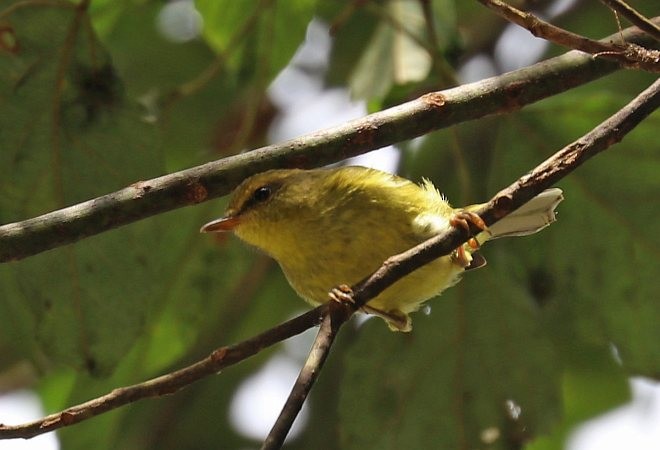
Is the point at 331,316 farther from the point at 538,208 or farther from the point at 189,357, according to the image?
the point at 189,357

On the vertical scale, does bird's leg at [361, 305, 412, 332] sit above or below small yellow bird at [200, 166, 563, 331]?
below

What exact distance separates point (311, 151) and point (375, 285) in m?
0.27

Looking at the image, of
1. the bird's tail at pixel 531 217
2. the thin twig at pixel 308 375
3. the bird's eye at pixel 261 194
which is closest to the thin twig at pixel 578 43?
the thin twig at pixel 308 375

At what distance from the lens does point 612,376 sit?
3434 mm

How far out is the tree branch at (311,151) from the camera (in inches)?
58.3

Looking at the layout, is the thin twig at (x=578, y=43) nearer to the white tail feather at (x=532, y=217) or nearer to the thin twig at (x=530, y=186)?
the thin twig at (x=530, y=186)

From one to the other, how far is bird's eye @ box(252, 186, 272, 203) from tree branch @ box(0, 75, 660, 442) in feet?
3.52

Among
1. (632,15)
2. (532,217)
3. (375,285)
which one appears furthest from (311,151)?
(532,217)

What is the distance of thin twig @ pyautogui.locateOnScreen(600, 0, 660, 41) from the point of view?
1445 millimetres

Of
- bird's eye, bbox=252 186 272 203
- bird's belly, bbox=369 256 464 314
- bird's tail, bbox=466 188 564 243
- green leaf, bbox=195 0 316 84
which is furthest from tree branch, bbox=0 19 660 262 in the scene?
green leaf, bbox=195 0 316 84

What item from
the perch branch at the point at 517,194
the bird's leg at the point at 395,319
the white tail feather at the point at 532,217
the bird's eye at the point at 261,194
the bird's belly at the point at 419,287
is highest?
the bird's eye at the point at 261,194

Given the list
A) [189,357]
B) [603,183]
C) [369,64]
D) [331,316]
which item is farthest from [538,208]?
[189,357]

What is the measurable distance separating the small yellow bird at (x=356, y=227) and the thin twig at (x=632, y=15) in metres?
0.71

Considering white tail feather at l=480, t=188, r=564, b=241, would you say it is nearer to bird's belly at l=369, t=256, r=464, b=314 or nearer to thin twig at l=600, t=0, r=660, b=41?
bird's belly at l=369, t=256, r=464, b=314
